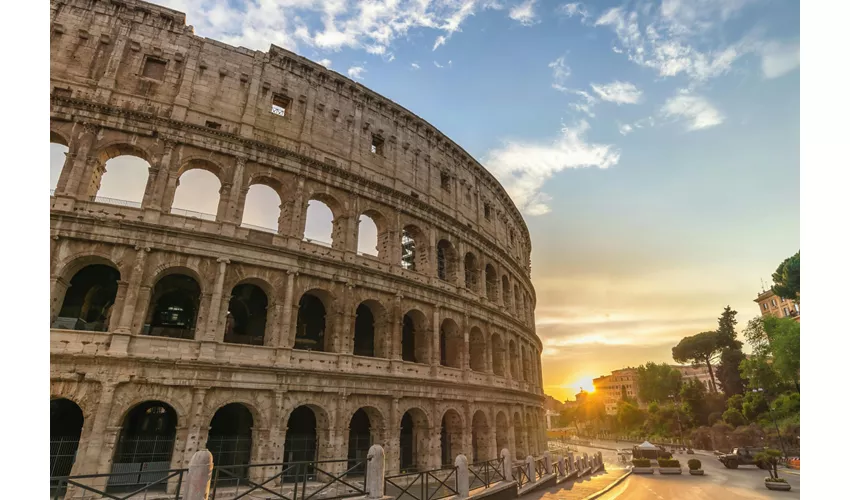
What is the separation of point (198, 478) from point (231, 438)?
8.21 m

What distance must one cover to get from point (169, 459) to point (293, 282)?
736 cm

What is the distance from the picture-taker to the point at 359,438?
18719 millimetres

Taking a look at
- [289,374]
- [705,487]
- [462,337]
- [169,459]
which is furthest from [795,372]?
[169,459]

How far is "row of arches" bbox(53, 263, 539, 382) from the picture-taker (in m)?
16.0

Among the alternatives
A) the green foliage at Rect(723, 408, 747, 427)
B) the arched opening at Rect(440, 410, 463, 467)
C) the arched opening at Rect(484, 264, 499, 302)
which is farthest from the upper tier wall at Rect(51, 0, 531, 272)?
the green foliage at Rect(723, 408, 747, 427)

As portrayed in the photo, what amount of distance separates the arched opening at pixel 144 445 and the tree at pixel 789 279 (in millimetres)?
45546

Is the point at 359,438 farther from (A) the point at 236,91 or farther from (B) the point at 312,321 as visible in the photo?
(A) the point at 236,91

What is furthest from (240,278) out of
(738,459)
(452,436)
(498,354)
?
(738,459)

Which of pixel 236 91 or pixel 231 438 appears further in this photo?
pixel 236 91

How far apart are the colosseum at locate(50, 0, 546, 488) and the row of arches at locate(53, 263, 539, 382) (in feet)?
0.27

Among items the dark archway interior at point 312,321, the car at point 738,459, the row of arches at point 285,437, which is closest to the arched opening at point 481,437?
the row of arches at point 285,437

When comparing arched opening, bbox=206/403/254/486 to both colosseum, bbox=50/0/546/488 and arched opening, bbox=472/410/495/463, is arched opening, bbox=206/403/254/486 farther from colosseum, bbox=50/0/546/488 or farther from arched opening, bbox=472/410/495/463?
arched opening, bbox=472/410/495/463

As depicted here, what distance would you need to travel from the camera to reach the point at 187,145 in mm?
17328

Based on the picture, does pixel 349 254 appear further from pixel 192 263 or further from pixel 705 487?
pixel 705 487
